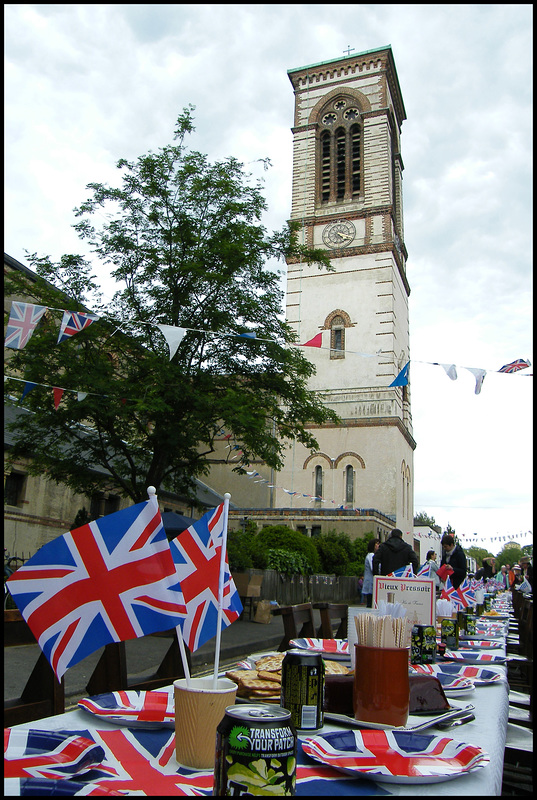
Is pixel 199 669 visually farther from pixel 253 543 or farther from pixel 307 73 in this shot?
pixel 307 73

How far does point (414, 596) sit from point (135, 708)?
5.61 feet

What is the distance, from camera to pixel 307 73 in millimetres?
39125

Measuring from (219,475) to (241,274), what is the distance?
2668cm

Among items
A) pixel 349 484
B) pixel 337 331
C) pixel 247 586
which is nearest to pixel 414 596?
pixel 247 586

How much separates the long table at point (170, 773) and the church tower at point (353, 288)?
29408 mm

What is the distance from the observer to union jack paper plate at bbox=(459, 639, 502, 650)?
4.73 m

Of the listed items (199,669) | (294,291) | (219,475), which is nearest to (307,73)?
(294,291)

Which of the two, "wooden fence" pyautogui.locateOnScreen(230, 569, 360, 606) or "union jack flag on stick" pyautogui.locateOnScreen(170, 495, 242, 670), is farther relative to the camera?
"wooden fence" pyautogui.locateOnScreen(230, 569, 360, 606)

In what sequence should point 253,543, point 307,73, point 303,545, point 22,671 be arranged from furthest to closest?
point 307,73 < point 303,545 < point 253,543 < point 22,671

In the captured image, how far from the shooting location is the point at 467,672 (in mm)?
3152

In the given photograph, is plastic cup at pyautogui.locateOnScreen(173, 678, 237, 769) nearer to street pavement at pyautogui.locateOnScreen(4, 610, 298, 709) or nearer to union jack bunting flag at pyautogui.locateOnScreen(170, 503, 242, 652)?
union jack bunting flag at pyautogui.locateOnScreen(170, 503, 242, 652)

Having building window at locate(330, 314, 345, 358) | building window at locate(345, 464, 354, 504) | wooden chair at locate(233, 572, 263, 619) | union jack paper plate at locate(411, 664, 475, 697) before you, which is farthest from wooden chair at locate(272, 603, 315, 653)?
building window at locate(330, 314, 345, 358)

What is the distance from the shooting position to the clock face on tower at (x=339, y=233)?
3547 cm

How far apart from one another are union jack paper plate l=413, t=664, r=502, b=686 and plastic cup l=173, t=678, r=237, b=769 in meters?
1.72
